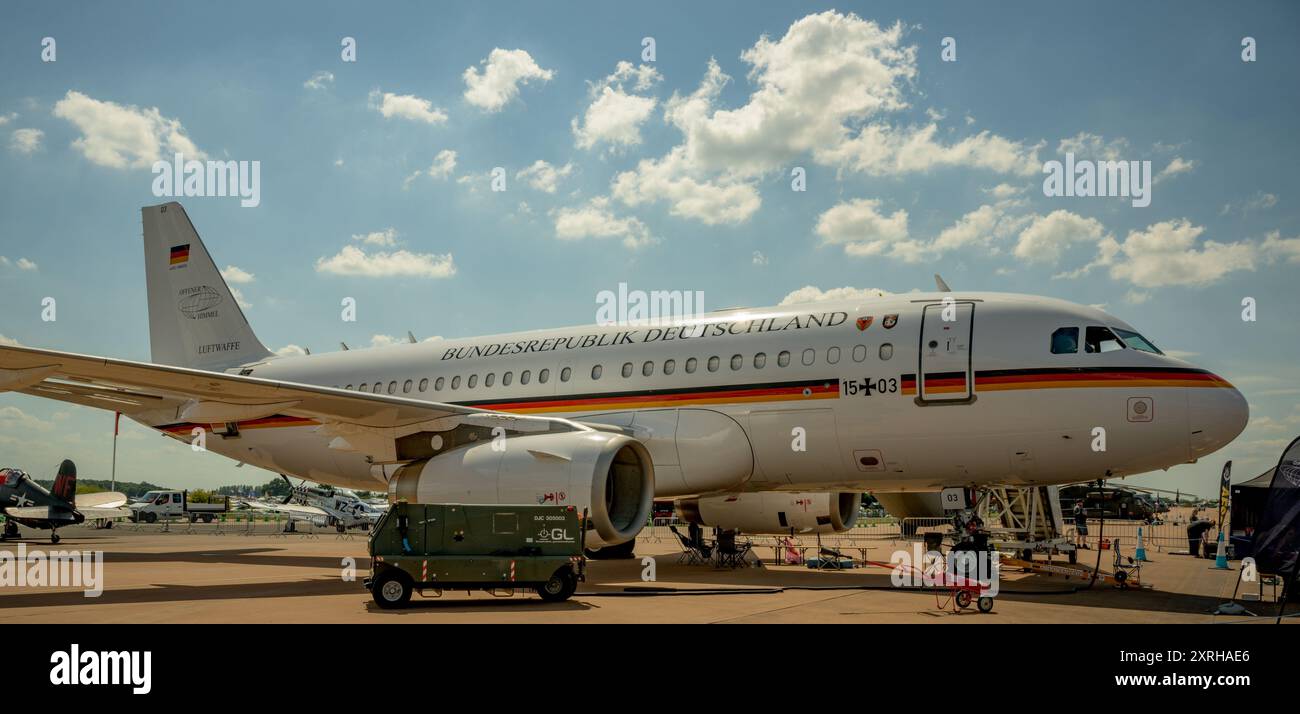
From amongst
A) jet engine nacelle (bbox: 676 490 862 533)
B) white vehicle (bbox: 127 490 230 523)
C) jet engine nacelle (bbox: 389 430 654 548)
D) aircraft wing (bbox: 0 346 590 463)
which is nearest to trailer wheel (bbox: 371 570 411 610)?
jet engine nacelle (bbox: 389 430 654 548)

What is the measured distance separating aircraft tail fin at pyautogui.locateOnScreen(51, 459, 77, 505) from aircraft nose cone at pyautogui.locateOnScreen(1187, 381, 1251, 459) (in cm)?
3357

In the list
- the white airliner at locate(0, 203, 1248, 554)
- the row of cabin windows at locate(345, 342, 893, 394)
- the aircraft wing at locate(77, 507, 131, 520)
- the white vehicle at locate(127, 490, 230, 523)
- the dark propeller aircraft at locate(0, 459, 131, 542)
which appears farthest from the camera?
the white vehicle at locate(127, 490, 230, 523)

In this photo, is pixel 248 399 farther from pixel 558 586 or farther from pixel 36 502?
pixel 36 502

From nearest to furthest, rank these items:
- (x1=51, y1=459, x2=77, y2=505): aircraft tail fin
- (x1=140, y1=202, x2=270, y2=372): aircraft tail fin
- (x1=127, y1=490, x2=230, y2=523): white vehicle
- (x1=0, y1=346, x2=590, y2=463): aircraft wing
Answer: (x1=0, y1=346, x2=590, y2=463): aircraft wing
(x1=140, y1=202, x2=270, y2=372): aircraft tail fin
(x1=51, y1=459, x2=77, y2=505): aircraft tail fin
(x1=127, y1=490, x2=230, y2=523): white vehicle

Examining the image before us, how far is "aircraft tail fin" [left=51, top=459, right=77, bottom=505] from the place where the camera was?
31422 millimetres

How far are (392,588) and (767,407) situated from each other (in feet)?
21.3

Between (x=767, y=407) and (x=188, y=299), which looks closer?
(x=767, y=407)

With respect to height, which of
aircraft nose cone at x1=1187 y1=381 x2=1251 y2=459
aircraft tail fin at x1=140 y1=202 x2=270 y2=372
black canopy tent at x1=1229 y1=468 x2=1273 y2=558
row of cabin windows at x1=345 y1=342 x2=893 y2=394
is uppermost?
aircraft tail fin at x1=140 y1=202 x2=270 y2=372

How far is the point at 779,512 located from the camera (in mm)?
17906

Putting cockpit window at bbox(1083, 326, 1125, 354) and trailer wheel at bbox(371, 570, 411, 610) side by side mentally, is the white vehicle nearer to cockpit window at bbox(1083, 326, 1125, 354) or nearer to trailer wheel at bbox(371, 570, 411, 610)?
trailer wheel at bbox(371, 570, 411, 610)

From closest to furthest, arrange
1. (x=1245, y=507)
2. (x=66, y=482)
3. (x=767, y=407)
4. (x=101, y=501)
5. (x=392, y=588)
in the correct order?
(x=392, y=588) → (x=767, y=407) → (x=1245, y=507) → (x=66, y=482) → (x=101, y=501)

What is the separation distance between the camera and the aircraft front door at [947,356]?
42.8 feet

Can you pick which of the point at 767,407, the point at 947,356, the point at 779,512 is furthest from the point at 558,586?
the point at 779,512
